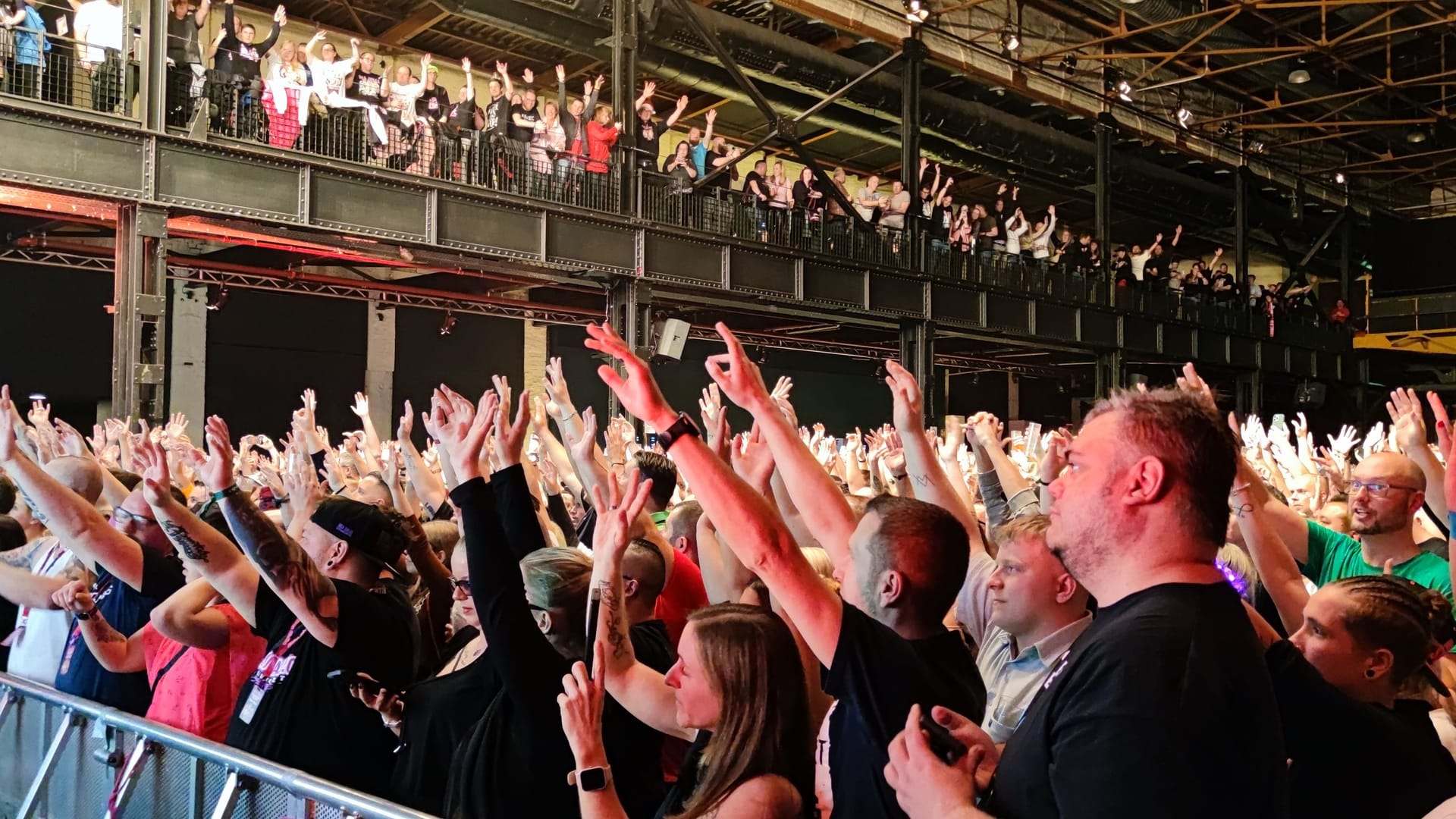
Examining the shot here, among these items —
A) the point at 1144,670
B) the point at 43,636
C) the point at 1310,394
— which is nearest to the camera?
the point at 1144,670

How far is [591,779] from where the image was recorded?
1972 millimetres

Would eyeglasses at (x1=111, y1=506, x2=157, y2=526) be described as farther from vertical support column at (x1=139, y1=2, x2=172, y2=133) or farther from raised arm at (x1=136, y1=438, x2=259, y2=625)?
vertical support column at (x1=139, y1=2, x2=172, y2=133)

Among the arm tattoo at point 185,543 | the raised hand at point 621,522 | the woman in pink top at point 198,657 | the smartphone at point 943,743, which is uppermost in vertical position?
the raised hand at point 621,522

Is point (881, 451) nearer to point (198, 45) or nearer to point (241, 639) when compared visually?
point (241, 639)

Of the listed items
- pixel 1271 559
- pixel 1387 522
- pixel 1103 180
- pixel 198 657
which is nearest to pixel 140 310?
pixel 198 657

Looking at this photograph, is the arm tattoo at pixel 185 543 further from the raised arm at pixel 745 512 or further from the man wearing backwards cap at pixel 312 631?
the raised arm at pixel 745 512

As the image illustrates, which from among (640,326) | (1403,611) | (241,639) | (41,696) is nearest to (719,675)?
(1403,611)

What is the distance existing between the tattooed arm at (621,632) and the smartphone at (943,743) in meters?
0.72

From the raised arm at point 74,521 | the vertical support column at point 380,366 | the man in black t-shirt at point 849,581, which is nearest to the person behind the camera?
the man in black t-shirt at point 849,581

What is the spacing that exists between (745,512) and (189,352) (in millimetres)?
16325

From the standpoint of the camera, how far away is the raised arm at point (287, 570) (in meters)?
2.84

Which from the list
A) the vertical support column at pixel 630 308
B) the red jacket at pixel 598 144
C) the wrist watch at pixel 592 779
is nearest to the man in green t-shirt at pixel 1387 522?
the wrist watch at pixel 592 779

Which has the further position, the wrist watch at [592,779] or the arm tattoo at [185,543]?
the arm tattoo at [185,543]

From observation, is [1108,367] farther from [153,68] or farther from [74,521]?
[74,521]
